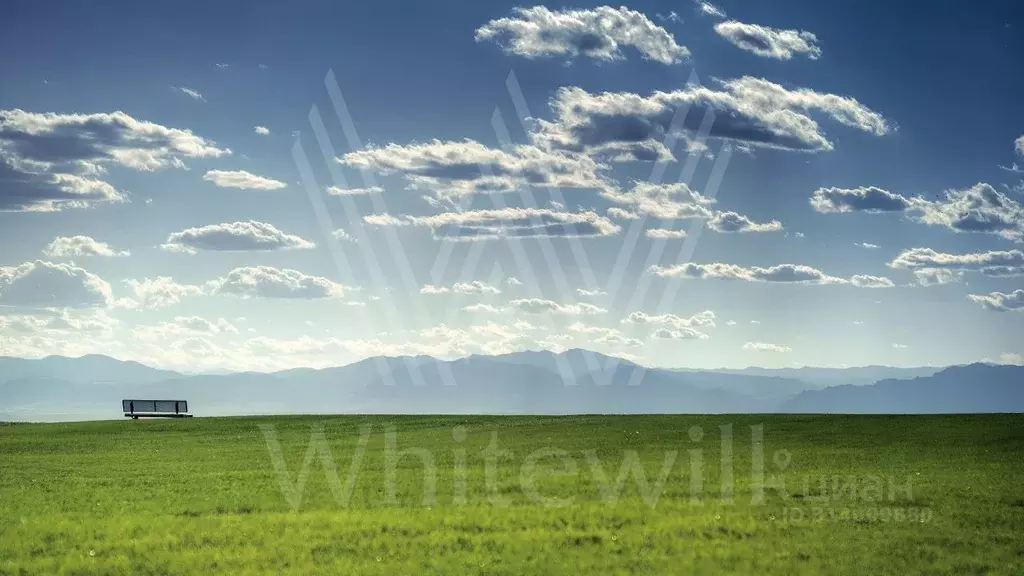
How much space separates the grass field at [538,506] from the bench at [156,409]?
2627 cm

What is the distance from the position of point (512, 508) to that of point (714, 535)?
740cm

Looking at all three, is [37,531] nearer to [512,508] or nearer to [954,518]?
[512,508]

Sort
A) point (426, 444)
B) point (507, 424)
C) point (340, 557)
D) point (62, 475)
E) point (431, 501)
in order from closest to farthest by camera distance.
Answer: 1. point (340, 557)
2. point (431, 501)
3. point (62, 475)
4. point (426, 444)
5. point (507, 424)

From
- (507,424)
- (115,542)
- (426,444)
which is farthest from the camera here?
(507,424)

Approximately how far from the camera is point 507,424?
6806cm

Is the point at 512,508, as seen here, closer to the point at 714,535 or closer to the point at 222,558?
the point at 714,535

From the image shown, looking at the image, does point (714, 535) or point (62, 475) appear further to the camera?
point (62, 475)

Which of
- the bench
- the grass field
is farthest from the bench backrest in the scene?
the grass field

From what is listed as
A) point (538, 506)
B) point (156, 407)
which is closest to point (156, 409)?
point (156, 407)

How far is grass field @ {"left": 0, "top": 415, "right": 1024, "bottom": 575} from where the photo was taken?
2575 centimetres

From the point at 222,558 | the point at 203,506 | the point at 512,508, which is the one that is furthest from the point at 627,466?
the point at 222,558

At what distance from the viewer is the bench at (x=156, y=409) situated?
85062 mm

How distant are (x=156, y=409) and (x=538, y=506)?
6265cm

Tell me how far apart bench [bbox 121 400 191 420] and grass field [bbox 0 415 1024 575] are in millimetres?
26271
